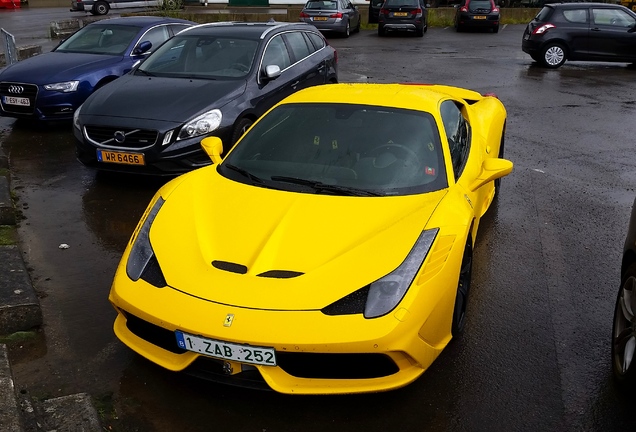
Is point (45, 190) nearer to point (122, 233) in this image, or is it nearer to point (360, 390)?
point (122, 233)

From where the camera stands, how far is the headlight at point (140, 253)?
3.63 metres

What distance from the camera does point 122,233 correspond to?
5.85 m

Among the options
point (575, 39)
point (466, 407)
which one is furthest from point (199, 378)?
point (575, 39)

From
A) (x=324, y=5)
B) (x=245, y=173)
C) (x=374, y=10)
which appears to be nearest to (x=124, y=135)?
(x=245, y=173)

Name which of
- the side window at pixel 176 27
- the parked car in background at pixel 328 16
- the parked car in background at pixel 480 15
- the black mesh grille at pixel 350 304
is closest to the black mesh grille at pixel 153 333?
the black mesh grille at pixel 350 304

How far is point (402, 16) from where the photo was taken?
78.3 feet

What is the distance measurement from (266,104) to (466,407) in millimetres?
5110

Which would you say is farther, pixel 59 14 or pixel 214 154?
pixel 59 14

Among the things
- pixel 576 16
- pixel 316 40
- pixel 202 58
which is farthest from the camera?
pixel 576 16

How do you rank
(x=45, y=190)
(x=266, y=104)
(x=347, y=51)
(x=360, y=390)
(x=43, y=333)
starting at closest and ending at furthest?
(x=360, y=390)
(x=43, y=333)
(x=45, y=190)
(x=266, y=104)
(x=347, y=51)

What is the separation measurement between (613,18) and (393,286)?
1564 cm

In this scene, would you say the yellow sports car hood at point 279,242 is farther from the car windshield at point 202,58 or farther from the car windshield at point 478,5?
the car windshield at point 478,5

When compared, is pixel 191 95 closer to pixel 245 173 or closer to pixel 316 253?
pixel 245 173

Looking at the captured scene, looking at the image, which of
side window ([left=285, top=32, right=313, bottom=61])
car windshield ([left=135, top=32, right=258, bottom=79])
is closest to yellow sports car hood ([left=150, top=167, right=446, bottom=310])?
car windshield ([left=135, top=32, right=258, bottom=79])
